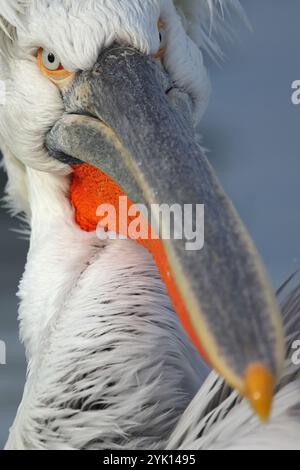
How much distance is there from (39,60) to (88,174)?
0.29 m

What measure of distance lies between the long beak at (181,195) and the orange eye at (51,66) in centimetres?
3

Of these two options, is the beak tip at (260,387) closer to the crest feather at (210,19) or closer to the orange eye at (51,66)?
the orange eye at (51,66)

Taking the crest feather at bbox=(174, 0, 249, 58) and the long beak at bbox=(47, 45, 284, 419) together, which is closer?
the long beak at bbox=(47, 45, 284, 419)

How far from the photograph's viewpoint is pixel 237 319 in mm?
1528

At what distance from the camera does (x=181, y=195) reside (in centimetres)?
169

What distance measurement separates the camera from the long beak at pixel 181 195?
1.49 m

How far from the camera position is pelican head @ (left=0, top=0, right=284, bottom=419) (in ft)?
5.02

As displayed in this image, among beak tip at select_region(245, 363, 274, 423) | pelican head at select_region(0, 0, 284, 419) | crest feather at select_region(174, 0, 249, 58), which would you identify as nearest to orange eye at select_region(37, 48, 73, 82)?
pelican head at select_region(0, 0, 284, 419)

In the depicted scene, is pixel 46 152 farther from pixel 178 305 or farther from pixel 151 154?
pixel 178 305

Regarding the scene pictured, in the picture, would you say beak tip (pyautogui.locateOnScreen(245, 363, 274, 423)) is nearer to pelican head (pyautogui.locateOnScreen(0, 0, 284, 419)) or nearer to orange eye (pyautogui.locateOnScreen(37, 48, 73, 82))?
pelican head (pyautogui.locateOnScreen(0, 0, 284, 419))

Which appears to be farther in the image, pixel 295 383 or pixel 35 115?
pixel 35 115

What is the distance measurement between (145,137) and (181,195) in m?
0.17

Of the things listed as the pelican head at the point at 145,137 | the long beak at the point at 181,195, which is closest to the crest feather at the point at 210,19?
the pelican head at the point at 145,137
